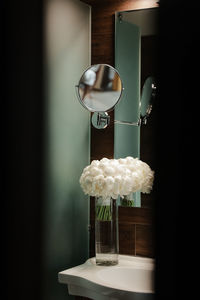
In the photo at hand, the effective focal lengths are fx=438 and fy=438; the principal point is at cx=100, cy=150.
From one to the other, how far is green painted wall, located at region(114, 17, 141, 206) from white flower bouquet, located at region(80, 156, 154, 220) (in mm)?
120

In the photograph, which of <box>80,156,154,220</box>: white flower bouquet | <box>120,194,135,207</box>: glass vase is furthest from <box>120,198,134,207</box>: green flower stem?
<box>80,156,154,220</box>: white flower bouquet

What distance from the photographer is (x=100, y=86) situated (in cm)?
178

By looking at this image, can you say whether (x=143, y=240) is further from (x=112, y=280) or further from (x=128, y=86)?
(x=128, y=86)

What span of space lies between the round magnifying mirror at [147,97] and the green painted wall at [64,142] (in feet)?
0.96

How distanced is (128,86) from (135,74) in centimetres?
6

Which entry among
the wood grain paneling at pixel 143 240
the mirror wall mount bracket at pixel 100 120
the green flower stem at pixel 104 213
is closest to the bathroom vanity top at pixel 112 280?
the wood grain paneling at pixel 143 240

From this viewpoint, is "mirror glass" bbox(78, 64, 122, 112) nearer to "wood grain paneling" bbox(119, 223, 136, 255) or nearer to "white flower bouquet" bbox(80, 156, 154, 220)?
"white flower bouquet" bbox(80, 156, 154, 220)

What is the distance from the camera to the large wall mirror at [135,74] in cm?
187

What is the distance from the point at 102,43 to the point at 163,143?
5.33 feet

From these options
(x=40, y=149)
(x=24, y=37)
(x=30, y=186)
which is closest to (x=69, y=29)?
(x=24, y=37)

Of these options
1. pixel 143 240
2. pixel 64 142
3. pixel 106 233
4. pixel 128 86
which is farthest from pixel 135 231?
pixel 128 86

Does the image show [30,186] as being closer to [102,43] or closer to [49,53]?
[49,53]

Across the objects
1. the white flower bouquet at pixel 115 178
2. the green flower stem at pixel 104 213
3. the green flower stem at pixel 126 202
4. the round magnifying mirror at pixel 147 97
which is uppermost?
the round magnifying mirror at pixel 147 97

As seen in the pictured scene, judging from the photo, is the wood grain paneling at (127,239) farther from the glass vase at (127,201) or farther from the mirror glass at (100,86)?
the mirror glass at (100,86)
